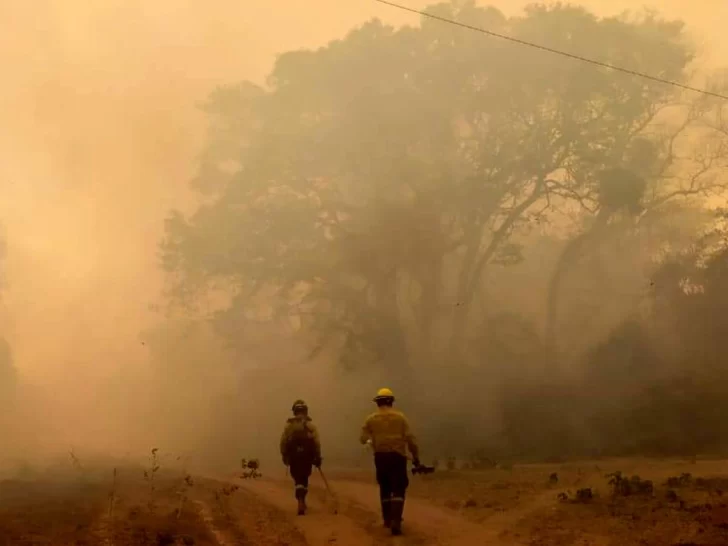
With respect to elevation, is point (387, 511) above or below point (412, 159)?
below

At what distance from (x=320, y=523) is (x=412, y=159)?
716 inches

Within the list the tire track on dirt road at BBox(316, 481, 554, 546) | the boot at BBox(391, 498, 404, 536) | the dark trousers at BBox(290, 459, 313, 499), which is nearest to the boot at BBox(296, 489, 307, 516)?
the dark trousers at BBox(290, 459, 313, 499)

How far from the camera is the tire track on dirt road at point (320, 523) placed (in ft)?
30.5

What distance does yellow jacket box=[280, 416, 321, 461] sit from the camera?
39.2 ft

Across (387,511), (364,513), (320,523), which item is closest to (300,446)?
(364,513)

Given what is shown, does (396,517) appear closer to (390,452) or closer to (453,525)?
(390,452)

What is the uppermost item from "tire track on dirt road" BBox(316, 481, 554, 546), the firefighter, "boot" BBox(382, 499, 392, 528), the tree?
the tree

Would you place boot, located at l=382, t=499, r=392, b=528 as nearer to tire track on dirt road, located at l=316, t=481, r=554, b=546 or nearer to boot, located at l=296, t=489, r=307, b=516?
tire track on dirt road, located at l=316, t=481, r=554, b=546

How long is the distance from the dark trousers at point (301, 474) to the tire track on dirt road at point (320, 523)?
31cm

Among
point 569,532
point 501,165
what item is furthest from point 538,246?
point 569,532

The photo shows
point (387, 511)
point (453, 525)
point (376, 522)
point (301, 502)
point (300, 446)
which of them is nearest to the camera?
point (387, 511)

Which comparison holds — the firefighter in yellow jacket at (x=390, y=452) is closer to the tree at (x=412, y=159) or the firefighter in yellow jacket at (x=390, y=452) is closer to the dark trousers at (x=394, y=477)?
the dark trousers at (x=394, y=477)

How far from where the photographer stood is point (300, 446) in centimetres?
1196

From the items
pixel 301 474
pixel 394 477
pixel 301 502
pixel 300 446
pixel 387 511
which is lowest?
pixel 387 511
